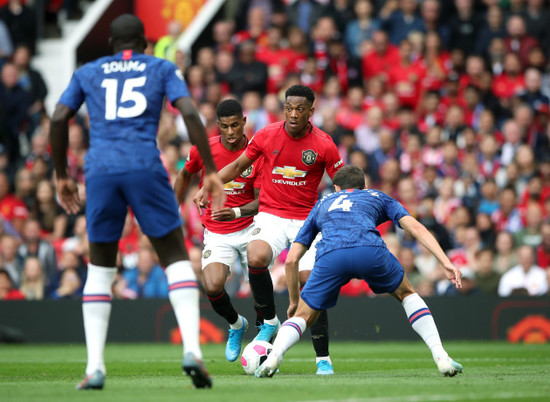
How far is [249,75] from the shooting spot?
1906 cm

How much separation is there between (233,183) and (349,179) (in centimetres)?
229

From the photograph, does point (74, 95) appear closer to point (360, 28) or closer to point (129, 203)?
point (129, 203)

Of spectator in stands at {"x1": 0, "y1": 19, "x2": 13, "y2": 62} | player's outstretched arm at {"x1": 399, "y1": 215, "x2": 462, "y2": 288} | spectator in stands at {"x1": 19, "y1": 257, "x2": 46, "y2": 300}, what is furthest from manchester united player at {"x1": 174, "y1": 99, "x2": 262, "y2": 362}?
spectator in stands at {"x1": 0, "y1": 19, "x2": 13, "y2": 62}

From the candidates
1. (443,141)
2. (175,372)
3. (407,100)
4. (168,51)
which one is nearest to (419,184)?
(443,141)

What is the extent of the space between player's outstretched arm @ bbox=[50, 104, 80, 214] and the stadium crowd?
827 cm

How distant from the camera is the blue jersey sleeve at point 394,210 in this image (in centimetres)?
855

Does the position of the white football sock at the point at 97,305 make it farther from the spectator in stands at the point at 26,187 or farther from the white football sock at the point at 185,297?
the spectator in stands at the point at 26,187

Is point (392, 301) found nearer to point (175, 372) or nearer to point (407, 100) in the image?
point (407, 100)

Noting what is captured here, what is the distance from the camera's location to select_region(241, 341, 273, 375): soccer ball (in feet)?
31.0

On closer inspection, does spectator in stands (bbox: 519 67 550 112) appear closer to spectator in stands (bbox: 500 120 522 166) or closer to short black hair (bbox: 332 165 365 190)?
spectator in stands (bbox: 500 120 522 166)

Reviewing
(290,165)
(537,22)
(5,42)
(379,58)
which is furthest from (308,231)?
(5,42)

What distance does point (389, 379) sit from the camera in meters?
8.39

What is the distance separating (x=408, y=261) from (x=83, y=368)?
6.47m

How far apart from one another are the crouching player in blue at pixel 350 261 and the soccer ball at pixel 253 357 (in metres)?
0.91
